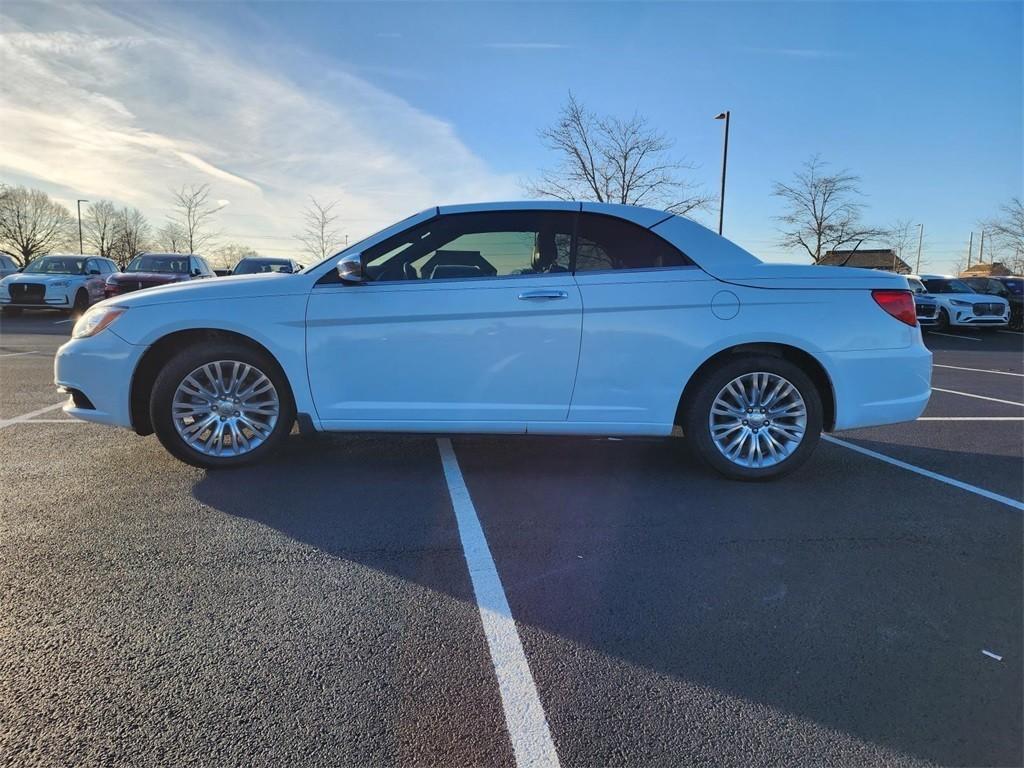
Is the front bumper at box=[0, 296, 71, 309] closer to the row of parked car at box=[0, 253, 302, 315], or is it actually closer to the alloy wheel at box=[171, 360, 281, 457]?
the row of parked car at box=[0, 253, 302, 315]

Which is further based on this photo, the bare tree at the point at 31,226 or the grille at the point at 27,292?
the bare tree at the point at 31,226

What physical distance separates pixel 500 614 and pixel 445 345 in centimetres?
190

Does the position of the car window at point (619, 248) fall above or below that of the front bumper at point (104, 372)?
above

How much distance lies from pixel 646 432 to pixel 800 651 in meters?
1.92

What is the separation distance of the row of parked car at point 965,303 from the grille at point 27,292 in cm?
2397

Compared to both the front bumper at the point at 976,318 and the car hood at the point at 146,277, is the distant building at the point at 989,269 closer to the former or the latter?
the front bumper at the point at 976,318

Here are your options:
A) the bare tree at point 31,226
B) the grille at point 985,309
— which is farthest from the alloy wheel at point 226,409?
the bare tree at point 31,226

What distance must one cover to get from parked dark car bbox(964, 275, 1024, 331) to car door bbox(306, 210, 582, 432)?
22943 millimetres

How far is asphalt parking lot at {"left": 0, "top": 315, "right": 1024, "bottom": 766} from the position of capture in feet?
6.08

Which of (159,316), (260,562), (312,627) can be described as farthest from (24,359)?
(312,627)

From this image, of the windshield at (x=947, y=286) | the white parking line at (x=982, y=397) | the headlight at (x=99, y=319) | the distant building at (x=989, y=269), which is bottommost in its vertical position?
the white parking line at (x=982, y=397)

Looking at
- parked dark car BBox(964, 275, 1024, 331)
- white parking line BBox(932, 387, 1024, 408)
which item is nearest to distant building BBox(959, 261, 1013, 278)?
parked dark car BBox(964, 275, 1024, 331)

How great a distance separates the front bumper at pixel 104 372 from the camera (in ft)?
13.1

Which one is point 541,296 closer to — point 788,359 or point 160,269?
point 788,359
